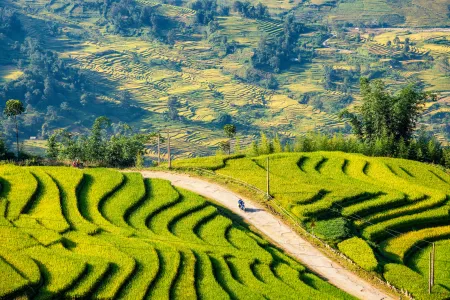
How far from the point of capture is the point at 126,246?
29391 mm

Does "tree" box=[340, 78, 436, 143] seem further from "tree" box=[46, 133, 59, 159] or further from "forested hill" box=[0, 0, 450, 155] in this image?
"forested hill" box=[0, 0, 450, 155]

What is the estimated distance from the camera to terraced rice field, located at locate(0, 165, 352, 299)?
2619 cm

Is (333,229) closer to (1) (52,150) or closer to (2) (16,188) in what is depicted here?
(2) (16,188)

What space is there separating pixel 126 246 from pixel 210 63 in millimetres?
98937

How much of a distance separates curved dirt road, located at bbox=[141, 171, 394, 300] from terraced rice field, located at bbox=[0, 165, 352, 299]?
0.99 meters

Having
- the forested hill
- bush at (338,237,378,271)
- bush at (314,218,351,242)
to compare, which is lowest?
the forested hill

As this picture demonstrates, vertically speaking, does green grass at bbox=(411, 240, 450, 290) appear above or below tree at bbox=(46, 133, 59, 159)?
below

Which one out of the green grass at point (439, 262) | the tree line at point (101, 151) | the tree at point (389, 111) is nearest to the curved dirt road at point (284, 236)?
the green grass at point (439, 262)

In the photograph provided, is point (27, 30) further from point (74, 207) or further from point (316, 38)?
point (74, 207)

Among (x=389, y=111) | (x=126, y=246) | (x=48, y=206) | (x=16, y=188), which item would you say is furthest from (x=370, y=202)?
(x=389, y=111)

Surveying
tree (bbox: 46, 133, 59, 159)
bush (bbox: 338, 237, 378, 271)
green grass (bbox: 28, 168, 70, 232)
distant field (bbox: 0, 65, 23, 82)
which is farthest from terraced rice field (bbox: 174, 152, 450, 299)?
distant field (bbox: 0, 65, 23, 82)

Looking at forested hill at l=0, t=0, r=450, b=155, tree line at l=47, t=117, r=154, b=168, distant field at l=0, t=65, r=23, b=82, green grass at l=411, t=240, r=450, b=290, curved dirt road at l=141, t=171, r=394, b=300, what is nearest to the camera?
curved dirt road at l=141, t=171, r=394, b=300

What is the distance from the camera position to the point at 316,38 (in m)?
138

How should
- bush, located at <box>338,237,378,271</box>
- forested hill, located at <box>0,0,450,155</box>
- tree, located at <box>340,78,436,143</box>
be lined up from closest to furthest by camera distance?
bush, located at <box>338,237,378,271</box>
tree, located at <box>340,78,436,143</box>
forested hill, located at <box>0,0,450,155</box>
